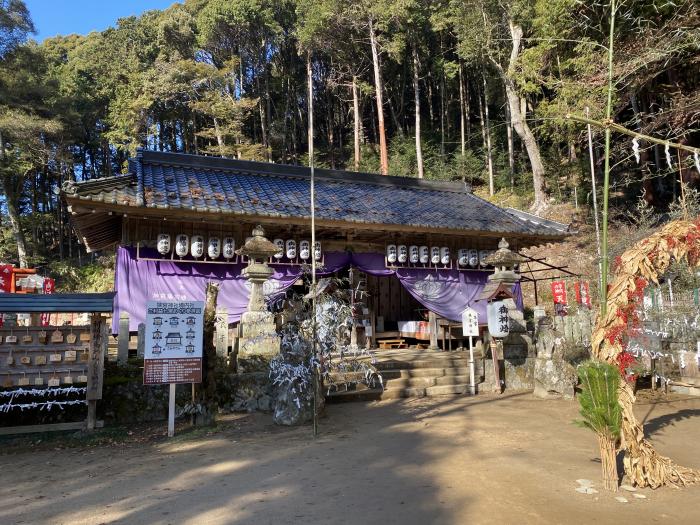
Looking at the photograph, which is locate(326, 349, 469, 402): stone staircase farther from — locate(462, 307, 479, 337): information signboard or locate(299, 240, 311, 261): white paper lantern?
locate(299, 240, 311, 261): white paper lantern

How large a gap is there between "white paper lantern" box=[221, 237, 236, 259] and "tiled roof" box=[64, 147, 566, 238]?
32.0 inches

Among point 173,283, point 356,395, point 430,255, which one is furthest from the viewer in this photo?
point 430,255

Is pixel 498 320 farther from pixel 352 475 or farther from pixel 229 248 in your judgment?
pixel 229 248

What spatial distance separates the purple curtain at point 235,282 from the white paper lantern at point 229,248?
0.29 meters

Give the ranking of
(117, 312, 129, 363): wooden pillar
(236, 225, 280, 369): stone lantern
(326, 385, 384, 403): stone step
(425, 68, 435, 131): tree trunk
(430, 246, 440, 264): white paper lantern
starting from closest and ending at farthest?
(117, 312, 129, 363): wooden pillar
(236, 225, 280, 369): stone lantern
(326, 385, 384, 403): stone step
(430, 246, 440, 264): white paper lantern
(425, 68, 435, 131): tree trunk

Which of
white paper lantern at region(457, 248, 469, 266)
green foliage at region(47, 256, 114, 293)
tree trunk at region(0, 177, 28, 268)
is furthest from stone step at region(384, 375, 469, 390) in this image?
tree trunk at region(0, 177, 28, 268)

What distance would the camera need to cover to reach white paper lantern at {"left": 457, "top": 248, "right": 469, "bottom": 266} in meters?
12.1

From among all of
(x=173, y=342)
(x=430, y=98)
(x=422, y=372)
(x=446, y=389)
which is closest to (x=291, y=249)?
(x=422, y=372)

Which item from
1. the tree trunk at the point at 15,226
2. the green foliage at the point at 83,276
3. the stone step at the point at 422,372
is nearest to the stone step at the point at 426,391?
the stone step at the point at 422,372

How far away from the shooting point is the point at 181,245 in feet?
31.3

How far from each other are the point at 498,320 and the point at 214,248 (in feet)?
19.9

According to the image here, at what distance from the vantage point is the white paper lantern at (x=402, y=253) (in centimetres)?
1146

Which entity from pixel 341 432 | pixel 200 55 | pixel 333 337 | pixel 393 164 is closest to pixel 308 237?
pixel 333 337

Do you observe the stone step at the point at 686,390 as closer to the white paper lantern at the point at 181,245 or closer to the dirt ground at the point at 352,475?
the dirt ground at the point at 352,475
